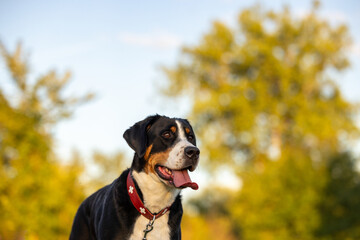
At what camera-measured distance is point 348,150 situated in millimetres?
30656

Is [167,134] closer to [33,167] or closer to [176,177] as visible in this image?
[176,177]

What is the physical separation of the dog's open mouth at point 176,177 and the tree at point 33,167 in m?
10.6

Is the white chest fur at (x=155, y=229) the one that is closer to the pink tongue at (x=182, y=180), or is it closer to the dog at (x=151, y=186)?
the dog at (x=151, y=186)

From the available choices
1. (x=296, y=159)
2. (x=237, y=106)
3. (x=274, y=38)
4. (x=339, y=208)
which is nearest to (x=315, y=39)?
(x=274, y=38)

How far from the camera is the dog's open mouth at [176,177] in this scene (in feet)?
16.3

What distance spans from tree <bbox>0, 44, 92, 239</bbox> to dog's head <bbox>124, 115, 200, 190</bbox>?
10.4 m

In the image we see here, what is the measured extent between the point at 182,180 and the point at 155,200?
1.30 feet

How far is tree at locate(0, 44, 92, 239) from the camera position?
54.3 ft

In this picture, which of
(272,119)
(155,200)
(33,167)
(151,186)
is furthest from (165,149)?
(272,119)

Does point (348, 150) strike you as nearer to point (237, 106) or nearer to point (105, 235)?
point (237, 106)

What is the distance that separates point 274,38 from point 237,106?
571 centimetres

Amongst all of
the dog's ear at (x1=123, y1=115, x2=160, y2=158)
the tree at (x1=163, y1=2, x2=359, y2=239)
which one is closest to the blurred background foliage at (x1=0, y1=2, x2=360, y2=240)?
the tree at (x1=163, y1=2, x2=359, y2=239)

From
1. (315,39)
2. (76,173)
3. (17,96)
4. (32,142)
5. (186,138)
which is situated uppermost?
Answer: (315,39)

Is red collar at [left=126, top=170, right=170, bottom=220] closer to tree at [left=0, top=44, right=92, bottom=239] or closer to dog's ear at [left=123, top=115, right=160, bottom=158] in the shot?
dog's ear at [left=123, top=115, right=160, bottom=158]
